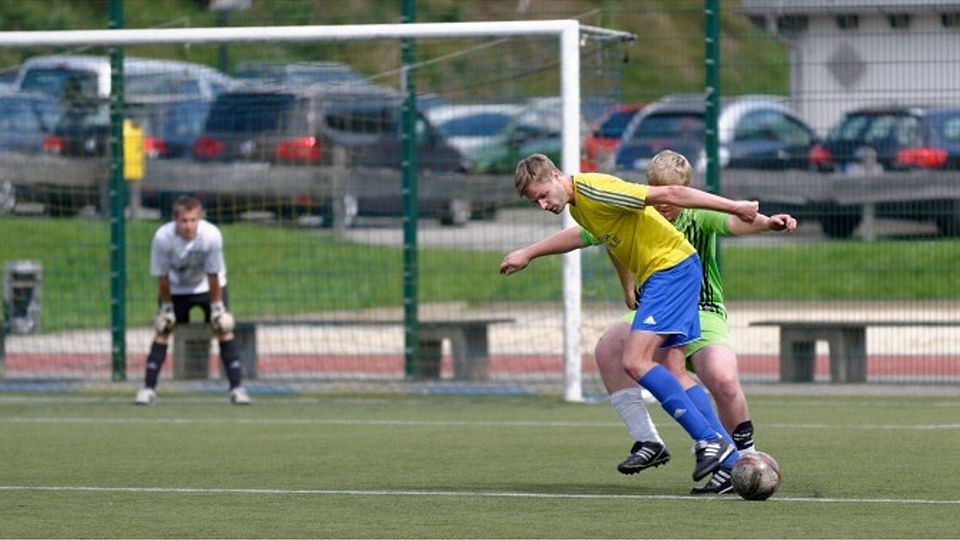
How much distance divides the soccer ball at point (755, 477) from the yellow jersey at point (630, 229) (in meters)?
0.96

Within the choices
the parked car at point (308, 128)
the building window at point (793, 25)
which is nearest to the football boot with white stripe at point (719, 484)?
the building window at point (793, 25)

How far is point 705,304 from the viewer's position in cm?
938

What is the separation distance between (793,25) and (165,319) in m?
5.23

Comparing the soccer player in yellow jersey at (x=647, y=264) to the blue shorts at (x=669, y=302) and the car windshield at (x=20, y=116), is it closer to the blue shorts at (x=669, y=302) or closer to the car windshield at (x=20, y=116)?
the blue shorts at (x=669, y=302)

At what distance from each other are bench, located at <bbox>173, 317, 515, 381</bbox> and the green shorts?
6.16 meters

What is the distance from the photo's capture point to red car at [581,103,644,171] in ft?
49.3

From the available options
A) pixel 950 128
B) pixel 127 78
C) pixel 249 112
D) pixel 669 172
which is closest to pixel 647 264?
pixel 669 172

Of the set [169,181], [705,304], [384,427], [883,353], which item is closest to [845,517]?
[705,304]

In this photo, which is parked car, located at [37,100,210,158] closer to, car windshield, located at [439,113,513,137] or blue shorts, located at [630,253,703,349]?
car windshield, located at [439,113,513,137]

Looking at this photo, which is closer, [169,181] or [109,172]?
[109,172]

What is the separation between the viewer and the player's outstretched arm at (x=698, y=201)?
8.41 metres

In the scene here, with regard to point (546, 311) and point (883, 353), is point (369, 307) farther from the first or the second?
point (883, 353)

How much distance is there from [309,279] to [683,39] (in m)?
3.97

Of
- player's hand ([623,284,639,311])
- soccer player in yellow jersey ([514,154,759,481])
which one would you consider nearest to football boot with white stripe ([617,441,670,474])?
soccer player in yellow jersey ([514,154,759,481])
